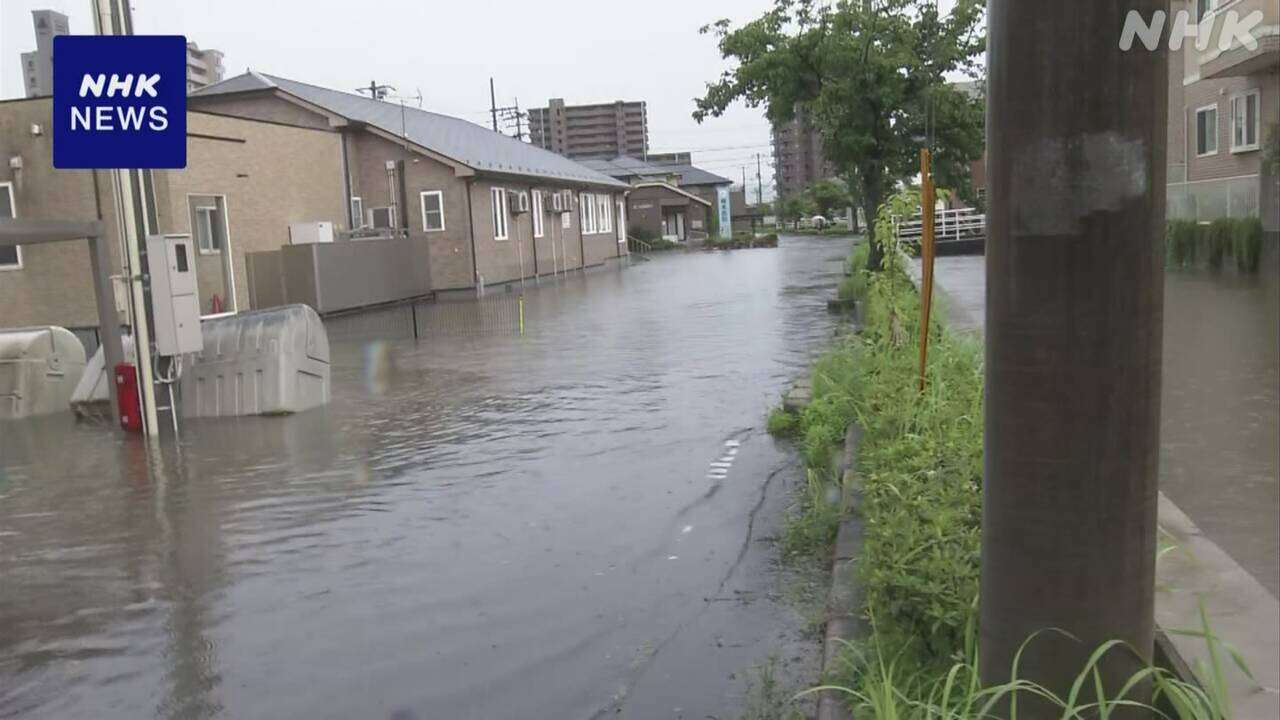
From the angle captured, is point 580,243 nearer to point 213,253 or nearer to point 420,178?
point 420,178

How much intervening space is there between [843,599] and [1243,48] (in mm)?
20840

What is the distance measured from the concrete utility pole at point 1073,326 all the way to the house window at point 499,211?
3077 centimetres

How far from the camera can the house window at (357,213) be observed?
29.1 metres

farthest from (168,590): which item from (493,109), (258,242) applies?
(493,109)

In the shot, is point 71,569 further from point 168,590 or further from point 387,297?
point 387,297

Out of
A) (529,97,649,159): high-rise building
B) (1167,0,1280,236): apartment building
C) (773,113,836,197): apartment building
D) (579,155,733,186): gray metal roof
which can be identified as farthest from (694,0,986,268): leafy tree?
(529,97,649,159): high-rise building

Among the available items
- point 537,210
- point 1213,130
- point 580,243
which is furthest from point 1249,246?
point 580,243

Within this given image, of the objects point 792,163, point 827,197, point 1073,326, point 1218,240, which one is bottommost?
point 1218,240

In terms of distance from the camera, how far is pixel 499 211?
33.8 metres

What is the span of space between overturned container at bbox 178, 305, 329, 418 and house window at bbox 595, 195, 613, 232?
36.8 m

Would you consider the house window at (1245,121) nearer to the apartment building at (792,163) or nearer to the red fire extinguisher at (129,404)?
the red fire extinguisher at (129,404)

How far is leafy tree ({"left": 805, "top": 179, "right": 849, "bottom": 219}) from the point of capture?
9643 cm

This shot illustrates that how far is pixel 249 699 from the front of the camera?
4.61m

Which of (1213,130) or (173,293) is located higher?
(1213,130)
